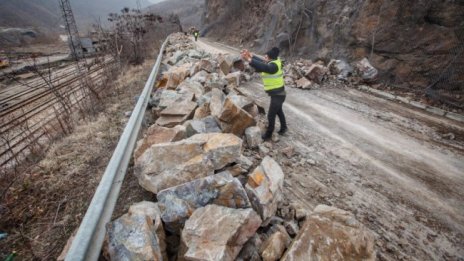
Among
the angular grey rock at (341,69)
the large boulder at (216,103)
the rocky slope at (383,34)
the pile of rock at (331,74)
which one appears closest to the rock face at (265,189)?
the large boulder at (216,103)

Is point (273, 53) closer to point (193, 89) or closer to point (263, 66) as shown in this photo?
point (263, 66)

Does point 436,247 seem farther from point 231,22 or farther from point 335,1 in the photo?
point 231,22

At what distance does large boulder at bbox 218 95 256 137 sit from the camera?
3.90 metres

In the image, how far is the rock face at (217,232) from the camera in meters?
1.82

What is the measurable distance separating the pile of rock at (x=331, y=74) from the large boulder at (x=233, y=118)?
4.81 m

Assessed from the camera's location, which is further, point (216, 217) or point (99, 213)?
point (216, 217)

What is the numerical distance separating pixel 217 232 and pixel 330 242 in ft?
3.03

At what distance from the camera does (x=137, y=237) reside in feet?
6.13

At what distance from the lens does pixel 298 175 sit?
12.0 ft

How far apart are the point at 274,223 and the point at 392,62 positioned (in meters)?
9.02

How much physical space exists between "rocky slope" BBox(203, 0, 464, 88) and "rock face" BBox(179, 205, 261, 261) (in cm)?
865

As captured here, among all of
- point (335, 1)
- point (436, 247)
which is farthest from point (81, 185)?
point (335, 1)

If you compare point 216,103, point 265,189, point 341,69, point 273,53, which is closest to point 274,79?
point 273,53

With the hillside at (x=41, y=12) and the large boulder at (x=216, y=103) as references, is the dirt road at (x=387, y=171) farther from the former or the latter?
the hillside at (x=41, y=12)
